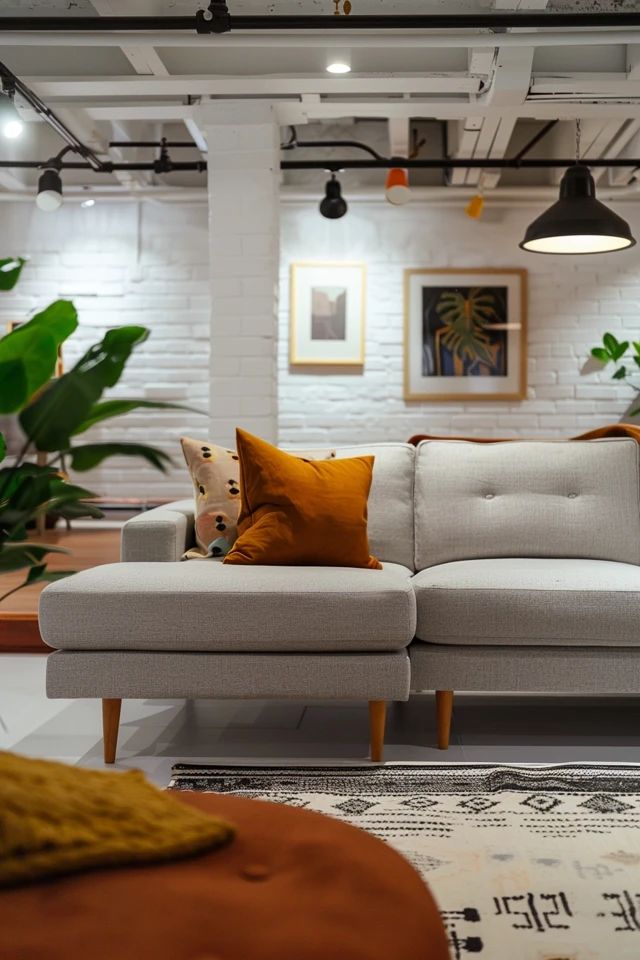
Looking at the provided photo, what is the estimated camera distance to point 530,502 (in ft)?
10.6

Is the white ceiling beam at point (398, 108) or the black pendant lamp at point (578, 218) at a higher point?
the white ceiling beam at point (398, 108)

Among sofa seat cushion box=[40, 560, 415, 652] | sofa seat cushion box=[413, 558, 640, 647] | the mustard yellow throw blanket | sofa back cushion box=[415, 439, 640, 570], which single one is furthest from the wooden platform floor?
sofa back cushion box=[415, 439, 640, 570]

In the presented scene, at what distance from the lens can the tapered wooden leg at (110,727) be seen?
2568 mm

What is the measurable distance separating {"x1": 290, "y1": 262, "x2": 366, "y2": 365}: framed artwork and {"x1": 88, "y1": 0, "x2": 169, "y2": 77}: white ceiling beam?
2593 millimetres

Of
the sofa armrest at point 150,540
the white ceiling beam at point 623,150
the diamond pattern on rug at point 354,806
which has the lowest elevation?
the diamond pattern on rug at point 354,806

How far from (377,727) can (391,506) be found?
0.96 meters

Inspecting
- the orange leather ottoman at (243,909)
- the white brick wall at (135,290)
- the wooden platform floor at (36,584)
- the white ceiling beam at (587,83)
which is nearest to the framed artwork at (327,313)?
the white brick wall at (135,290)

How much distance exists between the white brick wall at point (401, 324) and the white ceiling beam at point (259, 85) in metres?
2.34

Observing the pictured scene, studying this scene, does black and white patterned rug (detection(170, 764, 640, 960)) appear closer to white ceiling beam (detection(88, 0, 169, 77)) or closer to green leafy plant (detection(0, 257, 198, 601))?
green leafy plant (detection(0, 257, 198, 601))

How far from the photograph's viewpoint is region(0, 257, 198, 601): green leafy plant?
1.04 metres

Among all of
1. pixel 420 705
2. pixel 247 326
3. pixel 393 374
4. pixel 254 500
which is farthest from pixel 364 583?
pixel 393 374

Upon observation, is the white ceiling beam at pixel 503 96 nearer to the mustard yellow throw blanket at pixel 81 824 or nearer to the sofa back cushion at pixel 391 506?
the sofa back cushion at pixel 391 506

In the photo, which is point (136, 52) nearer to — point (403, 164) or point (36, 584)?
point (403, 164)

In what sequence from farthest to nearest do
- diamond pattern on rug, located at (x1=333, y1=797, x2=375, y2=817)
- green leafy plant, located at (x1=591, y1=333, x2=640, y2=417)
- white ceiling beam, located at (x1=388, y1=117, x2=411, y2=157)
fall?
green leafy plant, located at (x1=591, y1=333, x2=640, y2=417)
white ceiling beam, located at (x1=388, y1=117, x2=411, y2=157)
diamond pattern on rug, located at (x1=333, y1=797, x2=375, y2=817)
